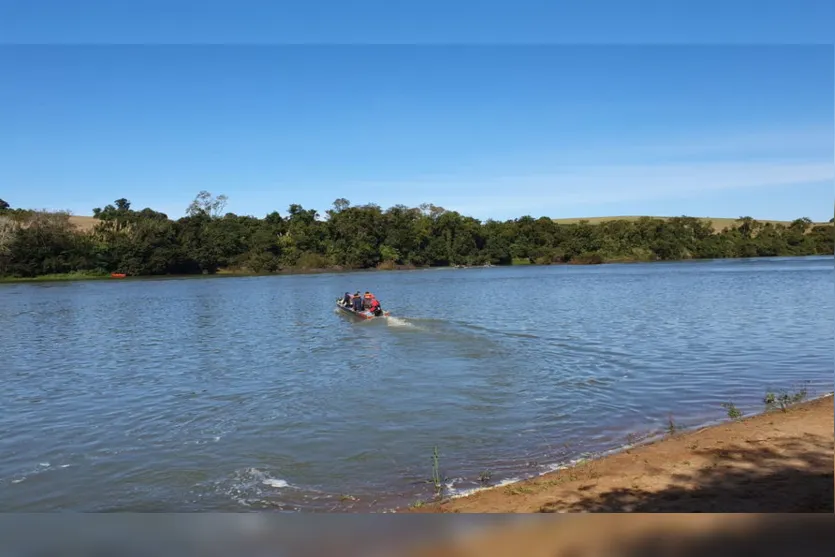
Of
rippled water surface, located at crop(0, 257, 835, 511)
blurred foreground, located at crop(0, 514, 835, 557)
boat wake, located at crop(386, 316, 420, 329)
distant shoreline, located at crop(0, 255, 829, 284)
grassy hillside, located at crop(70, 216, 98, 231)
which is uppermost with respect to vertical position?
grassy hillside, located at crop(70, 216, 98, 231)

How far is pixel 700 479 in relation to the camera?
6.34 meters

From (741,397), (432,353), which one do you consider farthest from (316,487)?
(432,353)

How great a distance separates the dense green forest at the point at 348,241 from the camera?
235 feet

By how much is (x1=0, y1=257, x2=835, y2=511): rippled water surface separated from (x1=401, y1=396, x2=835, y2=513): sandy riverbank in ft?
3.23

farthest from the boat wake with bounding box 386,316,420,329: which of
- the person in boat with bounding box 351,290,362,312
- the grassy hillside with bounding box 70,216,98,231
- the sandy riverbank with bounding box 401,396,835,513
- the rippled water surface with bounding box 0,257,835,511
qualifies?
the grassy hillside with bounding box 70,216,98,231

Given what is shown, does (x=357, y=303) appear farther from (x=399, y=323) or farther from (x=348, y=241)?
(x=348, y=241)

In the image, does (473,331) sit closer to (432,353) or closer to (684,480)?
(432,353)

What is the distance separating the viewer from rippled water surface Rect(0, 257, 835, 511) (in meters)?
8.17

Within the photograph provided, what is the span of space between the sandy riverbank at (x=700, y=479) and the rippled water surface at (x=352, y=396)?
0.98 m

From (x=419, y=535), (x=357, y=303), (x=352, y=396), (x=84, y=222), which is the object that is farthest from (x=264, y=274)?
(x=419, y=535)

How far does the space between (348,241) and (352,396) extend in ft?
271

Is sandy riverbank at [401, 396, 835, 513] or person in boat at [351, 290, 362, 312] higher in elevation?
person in boat at [351, 290, 362, 312]

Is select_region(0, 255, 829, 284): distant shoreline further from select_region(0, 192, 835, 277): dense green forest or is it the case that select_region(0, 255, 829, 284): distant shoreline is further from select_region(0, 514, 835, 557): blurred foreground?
select_region(0, 514, 835, 557): blurred foreground

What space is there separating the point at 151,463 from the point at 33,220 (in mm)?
65044
